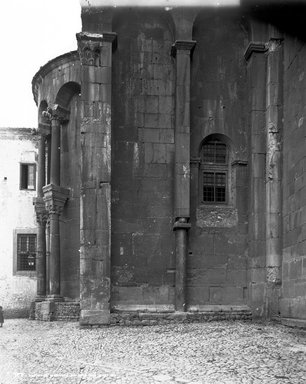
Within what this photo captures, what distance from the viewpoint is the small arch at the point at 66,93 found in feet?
64.5

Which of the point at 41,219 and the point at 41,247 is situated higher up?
the point at 41,219

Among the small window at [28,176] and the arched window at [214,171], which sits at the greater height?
the small window at [28,176]

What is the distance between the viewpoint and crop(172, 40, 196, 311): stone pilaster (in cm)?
1371

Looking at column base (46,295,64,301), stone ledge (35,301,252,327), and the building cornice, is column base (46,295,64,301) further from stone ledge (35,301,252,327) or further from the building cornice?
the building cornice

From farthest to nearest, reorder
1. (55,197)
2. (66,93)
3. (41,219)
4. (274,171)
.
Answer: (41,219), (66,93), (55,197), (274,171)

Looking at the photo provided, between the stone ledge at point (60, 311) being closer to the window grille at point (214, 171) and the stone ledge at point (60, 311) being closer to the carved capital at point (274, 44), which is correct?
the window grille at point (214, 171)

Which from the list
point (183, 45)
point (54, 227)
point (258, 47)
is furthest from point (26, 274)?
point (258, 47)

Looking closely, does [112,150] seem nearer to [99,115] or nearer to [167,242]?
[99,115]

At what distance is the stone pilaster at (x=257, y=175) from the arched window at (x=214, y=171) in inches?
30.3

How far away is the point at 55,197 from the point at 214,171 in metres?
6.67

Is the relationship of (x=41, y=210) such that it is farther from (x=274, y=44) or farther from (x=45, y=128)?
(x=274, y=44)

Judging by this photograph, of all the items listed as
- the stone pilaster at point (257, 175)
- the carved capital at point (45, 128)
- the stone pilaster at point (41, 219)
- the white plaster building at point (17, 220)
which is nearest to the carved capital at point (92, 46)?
the stone pilaster at point (257, 175)

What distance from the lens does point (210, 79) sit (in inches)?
583

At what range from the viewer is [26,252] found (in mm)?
26375
